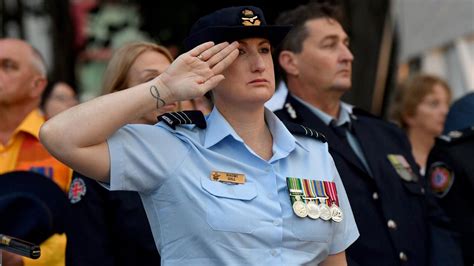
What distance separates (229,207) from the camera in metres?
3.45

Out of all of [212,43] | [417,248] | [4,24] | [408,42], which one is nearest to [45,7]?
[4,24]

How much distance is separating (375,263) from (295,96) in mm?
1084

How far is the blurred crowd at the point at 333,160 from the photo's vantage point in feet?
14.4

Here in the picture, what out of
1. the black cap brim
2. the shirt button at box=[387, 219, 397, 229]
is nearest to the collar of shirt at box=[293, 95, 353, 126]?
the shirt button at box=[387, 219, 397, 229]

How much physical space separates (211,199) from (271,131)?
49cm

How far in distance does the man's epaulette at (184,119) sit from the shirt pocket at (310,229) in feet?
1.72

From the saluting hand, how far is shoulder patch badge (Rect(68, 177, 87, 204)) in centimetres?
112

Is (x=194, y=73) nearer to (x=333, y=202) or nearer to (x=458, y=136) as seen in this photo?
(x=333, y=202)

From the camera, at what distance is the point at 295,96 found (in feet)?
17.4

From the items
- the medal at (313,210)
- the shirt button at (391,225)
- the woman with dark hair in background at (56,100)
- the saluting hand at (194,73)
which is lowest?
the woman with dark hair in background at (56,100)

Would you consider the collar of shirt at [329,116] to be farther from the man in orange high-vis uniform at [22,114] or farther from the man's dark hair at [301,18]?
the man in orange high-vis uniform at [22,114]

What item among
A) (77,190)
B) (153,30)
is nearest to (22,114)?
(77,190)

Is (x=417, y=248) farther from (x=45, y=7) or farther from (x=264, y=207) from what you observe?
(x=45, y=7)

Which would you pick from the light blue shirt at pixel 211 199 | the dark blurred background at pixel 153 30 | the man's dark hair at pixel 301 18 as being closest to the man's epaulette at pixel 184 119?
the light blue shirt at pixel 211 199
